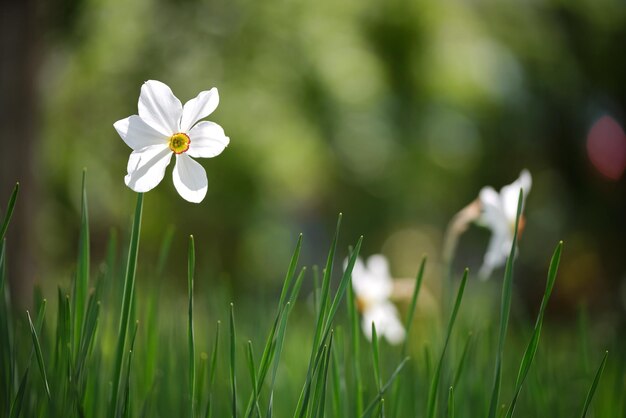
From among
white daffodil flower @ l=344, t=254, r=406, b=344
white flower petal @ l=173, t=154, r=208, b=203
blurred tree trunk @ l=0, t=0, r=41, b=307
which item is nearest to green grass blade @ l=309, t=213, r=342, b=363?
white flower petal @ l=173, t=154, r=208, b=203

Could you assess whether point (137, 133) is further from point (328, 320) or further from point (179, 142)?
point (328, 320)

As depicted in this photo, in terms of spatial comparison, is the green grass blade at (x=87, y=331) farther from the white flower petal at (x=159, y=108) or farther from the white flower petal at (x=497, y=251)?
the white flower petal at (x=497, y=251)

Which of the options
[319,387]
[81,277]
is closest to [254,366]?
[319,387]

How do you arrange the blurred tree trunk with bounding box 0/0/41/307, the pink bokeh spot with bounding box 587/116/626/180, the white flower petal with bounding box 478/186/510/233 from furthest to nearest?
the pink bokeh spot with bounding box 587/116/626/180 < the blurred tree trunk with bounding box 0/0/41/307 < the white flower petal with bounding box 478/186/510/233

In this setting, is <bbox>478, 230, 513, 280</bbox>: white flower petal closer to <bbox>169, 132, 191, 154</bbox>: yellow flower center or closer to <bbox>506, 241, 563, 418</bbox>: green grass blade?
<bbox>506, 241, 563, 418</bbox>: green grass blade

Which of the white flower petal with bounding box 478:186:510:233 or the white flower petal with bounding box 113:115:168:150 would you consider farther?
the white flower petal with bounding box 478:186:510:233

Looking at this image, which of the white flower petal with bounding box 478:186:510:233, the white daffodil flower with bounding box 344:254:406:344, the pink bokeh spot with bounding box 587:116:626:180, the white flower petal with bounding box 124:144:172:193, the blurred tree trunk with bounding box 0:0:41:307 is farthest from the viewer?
the pink bokeh spot with bounding box 587:116:626:180
